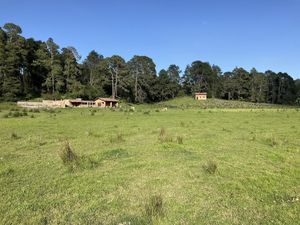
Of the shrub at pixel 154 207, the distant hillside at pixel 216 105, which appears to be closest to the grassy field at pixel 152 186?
the shrub at pixel 154 207

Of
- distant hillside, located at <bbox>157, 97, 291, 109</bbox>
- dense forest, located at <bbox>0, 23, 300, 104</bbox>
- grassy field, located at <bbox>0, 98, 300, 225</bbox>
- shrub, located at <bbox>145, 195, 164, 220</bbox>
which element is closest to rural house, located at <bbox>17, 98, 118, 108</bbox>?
dense forest, located at <bbox>0, 23, 300, 104</bbox>

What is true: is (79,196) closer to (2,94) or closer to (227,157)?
(227,157)

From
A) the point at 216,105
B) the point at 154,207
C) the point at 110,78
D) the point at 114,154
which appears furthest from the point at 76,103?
the point at 154,207

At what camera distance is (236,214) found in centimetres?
540

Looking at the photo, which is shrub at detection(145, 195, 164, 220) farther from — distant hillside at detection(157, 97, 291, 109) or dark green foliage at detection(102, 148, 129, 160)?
distant hillside at detection(157, 97, 291, 109)

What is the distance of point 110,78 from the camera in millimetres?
93688

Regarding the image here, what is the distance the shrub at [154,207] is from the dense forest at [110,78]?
6544 centimetres

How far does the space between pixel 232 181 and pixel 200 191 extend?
107cm

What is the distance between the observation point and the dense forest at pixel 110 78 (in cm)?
7375

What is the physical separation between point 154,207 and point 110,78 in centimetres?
8997

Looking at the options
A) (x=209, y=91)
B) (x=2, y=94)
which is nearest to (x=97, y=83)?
(x=2, y=94)

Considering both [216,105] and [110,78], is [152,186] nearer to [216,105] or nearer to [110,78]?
[216,105]

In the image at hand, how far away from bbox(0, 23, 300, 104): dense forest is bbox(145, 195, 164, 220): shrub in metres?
65.4

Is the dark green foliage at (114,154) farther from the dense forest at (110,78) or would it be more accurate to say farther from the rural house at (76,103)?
the dense forest at (110,78)
